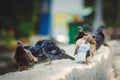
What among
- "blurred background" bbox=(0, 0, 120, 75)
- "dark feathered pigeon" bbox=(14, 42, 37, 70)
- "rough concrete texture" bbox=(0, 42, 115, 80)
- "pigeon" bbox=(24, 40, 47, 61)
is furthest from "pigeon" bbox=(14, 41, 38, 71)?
"blurred background" bbox=(0, 0, 120, 75)

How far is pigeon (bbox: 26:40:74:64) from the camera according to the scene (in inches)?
435

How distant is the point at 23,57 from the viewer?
1085cm

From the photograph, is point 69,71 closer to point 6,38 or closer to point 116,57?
point 116,57

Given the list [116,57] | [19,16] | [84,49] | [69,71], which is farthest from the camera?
[19,16]

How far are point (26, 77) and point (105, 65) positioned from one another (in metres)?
2.13

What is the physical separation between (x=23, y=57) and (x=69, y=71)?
1405 millimetres

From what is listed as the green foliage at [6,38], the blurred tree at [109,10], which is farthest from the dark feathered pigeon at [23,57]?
the blurred tree at [109,10]

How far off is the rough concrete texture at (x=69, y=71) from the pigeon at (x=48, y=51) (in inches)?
4.3

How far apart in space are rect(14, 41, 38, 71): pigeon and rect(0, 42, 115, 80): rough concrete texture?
0.45ft

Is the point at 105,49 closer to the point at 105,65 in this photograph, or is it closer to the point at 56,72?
the point at 105,65

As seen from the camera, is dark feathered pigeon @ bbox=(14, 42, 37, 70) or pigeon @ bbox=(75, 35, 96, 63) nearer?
pigeon @ bbox=(75, 35, 96, 63)

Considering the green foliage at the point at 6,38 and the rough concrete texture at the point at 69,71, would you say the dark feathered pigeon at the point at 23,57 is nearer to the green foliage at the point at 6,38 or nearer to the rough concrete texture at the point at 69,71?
the rough concrete texture at the point at 69,71

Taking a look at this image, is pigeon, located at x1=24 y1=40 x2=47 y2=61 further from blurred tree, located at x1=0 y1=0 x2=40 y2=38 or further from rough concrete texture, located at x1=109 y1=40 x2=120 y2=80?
blurred tree, located at x1=0 y1=0 x2=40 y2=38

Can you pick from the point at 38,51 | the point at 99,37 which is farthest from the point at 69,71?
the point at 99,37
